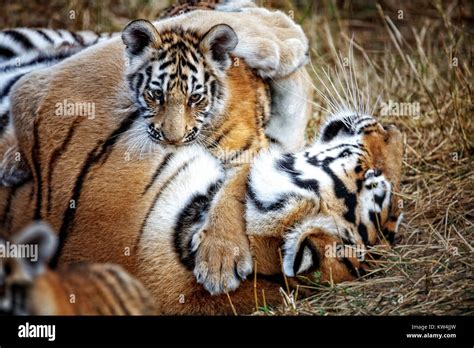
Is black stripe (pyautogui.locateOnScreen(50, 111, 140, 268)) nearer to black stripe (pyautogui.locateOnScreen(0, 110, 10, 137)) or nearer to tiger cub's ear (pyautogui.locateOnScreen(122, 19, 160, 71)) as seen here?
tiger cub's ear (pyautogui.locateOnScreen(122, 19, 160, 71))

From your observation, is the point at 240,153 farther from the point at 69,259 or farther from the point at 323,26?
the point at 323,26

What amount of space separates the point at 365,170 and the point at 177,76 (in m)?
0.65

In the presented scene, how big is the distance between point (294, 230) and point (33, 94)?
103cm

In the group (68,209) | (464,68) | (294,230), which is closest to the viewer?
(294,230)

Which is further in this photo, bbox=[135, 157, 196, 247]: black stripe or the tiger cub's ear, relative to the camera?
the tiger cub's ear

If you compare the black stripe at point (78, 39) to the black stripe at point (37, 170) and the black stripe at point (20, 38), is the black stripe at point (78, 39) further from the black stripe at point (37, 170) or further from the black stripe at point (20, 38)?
the black stripe at point (37, 170)

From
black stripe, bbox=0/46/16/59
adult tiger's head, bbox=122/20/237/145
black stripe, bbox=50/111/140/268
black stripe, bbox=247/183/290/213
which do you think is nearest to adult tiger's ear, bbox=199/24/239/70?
adult tiger's head, bbox=122/20/237/145

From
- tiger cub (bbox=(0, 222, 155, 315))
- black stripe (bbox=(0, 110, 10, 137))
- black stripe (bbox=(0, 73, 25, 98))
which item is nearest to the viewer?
tiger cub (bbox=(0, 222, 155, 315))

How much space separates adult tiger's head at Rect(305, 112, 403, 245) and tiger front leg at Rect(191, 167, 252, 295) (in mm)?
280

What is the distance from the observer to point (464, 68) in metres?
3.95

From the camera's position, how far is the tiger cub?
2.48 metres

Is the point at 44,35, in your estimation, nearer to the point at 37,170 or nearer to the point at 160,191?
the point at 37,170
